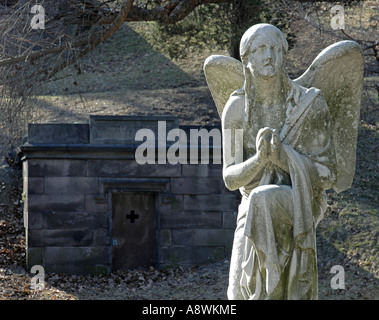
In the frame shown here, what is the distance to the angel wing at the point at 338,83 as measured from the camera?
5848 mm

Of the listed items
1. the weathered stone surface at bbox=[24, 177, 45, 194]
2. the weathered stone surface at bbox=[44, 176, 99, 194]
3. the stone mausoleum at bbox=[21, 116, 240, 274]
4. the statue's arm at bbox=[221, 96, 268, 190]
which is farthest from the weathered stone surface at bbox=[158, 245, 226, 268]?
the statue's arm at bbox=[221, 96, 268, 190]

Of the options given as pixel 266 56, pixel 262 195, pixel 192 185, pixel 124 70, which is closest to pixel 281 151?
pixel 262 195

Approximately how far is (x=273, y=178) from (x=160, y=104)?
1430 cm

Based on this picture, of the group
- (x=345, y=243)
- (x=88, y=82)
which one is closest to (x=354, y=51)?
(x=345, y=243)

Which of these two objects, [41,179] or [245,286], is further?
[41,179]

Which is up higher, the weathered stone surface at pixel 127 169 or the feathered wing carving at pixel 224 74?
the feathered wing carving at pixel 224 74

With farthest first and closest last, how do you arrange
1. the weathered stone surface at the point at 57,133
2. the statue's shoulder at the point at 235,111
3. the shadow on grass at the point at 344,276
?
the weathered stone surface at the point at 57,133 → the shadow on grass at the point at 344,276 → the statue's shoulder at the point at 235,111

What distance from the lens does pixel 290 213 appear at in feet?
17.4

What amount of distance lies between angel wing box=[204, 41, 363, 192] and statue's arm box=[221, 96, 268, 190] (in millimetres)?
332

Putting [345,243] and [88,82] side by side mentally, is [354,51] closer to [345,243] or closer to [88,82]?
[345,243]

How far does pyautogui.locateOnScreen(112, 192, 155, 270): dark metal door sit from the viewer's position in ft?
47.8

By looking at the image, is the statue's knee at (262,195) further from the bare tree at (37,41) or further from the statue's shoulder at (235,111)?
the bare tree at (37,41)

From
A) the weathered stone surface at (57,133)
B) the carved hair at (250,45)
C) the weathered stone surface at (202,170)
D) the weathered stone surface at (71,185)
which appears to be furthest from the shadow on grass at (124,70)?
the carved hair at (250,45)

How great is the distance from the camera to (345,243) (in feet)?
46.3
